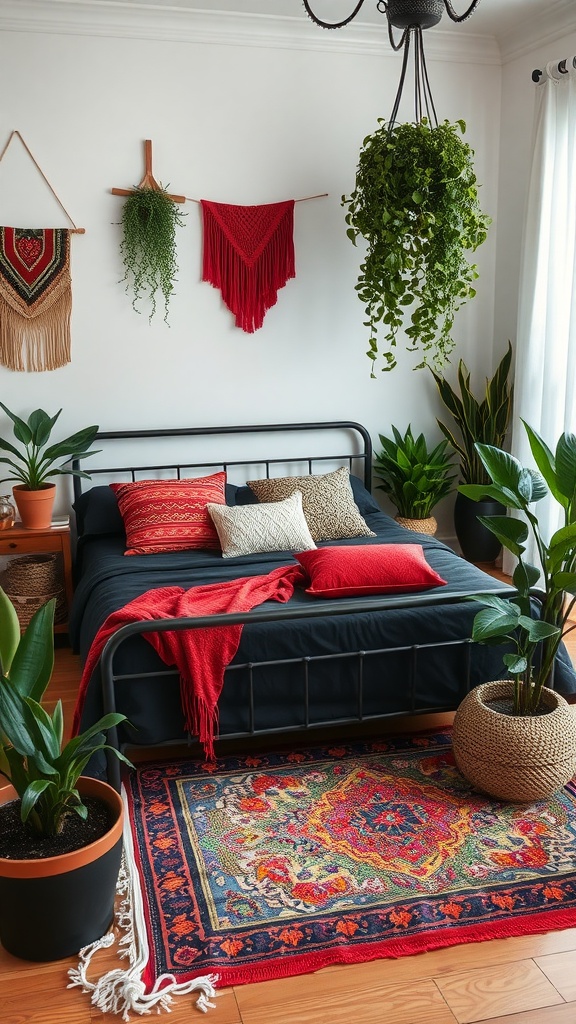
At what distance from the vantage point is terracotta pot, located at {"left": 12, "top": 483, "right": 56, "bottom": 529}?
4.18 metres

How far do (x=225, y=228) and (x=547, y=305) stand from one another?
1.61 metres

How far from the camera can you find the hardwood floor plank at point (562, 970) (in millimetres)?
2145

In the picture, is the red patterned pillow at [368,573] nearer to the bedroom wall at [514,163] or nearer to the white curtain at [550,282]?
the white curtain at [550,282]

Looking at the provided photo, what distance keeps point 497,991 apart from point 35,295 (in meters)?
3.50

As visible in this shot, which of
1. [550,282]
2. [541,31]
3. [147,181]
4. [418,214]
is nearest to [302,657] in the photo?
[418,214]

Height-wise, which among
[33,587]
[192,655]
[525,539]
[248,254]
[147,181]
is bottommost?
[33,587]

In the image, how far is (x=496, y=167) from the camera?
4973mm

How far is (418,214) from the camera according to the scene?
13.6 feet

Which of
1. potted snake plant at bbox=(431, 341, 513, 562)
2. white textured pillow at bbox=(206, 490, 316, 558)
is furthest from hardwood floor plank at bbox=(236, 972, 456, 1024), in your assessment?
potted snake plant at bbox=(431, 341, 513, 562)

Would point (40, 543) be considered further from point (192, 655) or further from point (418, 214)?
point (418, 214)

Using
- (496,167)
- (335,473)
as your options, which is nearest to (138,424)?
(335,473)

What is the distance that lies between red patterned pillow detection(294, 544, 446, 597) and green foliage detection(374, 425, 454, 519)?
139 centimetres

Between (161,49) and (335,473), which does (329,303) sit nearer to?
(335,473)

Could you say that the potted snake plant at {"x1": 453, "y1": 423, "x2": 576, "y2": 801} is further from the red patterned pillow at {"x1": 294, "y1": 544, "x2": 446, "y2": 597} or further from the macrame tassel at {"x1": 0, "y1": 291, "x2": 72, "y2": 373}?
the macrame tassel at {"x1": 0, "y1": 291, "x2": 72, "y2": 373}
